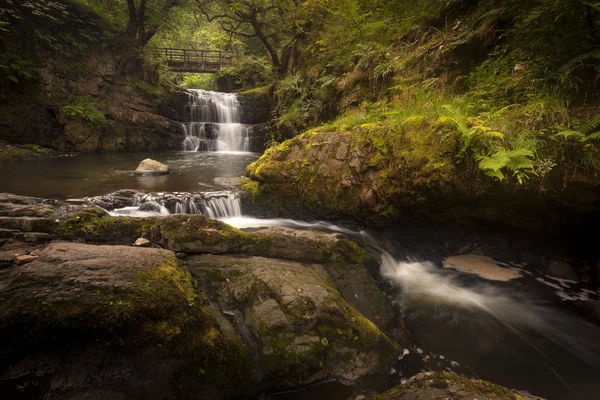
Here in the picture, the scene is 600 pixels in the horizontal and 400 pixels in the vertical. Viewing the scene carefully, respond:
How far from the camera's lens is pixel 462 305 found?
478cm

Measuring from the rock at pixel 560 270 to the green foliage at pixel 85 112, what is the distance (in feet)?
59.9

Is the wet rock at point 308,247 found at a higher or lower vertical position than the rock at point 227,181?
lower

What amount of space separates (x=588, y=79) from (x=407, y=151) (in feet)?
8.61

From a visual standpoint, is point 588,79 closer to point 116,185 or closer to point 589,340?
point 589,340

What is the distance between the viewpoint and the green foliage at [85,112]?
1390 centimetres

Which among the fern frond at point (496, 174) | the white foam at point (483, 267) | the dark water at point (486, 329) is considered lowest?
the dark water at point (486, 329)

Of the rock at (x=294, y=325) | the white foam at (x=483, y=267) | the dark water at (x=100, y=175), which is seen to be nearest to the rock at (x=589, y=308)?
the white foam at (x=483, y=267)

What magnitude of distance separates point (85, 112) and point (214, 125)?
639cm

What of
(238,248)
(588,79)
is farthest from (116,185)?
(588,79)

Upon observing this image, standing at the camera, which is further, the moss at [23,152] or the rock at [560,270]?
the moss at [23,152]

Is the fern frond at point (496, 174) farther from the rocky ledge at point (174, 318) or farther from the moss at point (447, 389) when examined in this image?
the moss at point (447, 389)

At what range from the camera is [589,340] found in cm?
398

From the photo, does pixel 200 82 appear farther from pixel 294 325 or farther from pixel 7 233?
pixel 294 325

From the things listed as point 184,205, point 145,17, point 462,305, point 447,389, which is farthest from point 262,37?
point 447,389
